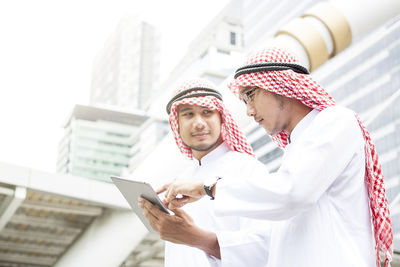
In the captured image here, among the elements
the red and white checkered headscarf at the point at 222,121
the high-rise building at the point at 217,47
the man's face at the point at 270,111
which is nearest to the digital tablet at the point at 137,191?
the man's face at the point at 270,111

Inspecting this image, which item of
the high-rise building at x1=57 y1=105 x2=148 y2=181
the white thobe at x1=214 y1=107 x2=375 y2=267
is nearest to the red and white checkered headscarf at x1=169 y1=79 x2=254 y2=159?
the white thobe at x1=214 y1=107 x2=375 y2=267

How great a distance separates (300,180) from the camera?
1.54 m

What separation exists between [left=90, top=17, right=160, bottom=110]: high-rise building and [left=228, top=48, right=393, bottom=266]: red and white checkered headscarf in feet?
409

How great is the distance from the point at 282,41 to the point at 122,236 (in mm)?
2742

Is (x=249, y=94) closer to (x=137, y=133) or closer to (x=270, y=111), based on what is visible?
(x=270, y=111)

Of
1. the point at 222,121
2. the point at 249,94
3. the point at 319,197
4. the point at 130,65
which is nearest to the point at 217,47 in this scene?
the point at 130,65

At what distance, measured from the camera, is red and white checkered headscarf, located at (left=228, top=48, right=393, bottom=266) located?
5.65 feet

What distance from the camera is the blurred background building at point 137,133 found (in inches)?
205

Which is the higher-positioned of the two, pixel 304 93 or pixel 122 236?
pixel 122 236

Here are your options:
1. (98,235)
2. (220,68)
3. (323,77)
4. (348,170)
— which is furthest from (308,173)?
(220,68)

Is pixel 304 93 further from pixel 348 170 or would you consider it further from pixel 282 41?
pixel 282 41

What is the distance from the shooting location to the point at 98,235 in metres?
6.02

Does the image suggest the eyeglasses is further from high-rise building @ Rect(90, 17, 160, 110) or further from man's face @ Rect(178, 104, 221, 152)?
high-rise building @ Rect(90, 17, 160, 110)

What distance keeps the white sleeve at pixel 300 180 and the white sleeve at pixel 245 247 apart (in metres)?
0.37
